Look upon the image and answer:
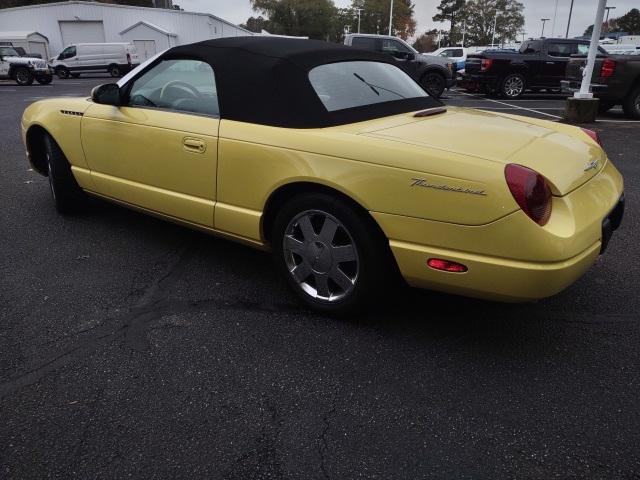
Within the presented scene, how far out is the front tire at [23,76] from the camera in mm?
22875

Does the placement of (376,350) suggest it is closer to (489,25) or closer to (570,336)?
(570,336)

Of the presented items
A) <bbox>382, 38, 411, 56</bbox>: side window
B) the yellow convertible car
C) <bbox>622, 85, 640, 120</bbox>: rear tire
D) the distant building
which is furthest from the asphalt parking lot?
the distant building

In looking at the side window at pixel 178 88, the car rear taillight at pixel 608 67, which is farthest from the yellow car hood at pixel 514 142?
the car rear taillight at pixel 608 67

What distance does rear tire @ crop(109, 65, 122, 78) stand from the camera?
31.9 meters

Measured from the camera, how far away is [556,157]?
2.49 metres

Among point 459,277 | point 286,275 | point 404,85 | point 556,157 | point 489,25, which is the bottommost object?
point 286,275

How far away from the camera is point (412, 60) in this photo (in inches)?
628

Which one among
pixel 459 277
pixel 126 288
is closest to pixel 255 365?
pixel 459 277

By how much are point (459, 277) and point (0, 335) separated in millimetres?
2281

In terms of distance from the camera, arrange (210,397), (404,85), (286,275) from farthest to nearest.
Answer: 1. (404,85)
2. (286,275)
3. (210,397)

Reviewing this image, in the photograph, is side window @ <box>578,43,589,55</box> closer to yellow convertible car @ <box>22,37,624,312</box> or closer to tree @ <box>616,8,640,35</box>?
yellow convertible car @ <box>22,37,624,312</box>

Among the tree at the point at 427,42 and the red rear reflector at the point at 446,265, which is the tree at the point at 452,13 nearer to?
the tree at the point at 427,42

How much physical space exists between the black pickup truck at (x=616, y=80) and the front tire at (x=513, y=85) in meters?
4.04

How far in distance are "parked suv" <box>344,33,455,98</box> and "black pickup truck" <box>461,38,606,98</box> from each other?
1.39 metres
